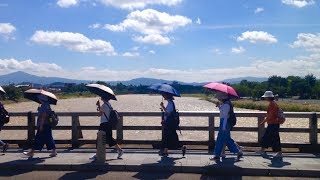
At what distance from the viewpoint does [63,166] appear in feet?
31.2

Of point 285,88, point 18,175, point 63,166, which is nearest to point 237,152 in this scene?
point 63,166

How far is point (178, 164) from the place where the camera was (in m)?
9.48

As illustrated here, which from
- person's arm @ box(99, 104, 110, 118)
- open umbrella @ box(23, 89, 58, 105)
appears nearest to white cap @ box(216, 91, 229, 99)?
person's arm @ box(99, 104, 110, 118)

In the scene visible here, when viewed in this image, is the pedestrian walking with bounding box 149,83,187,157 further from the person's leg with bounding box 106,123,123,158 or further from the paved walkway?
the person's leg with bounding box 106,123,123,158

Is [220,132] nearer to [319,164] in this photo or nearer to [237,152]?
[237,152]

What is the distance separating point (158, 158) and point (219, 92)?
2100 mm

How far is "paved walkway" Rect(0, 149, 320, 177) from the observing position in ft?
29.8

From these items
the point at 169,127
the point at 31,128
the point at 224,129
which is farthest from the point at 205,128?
the point at 31,128

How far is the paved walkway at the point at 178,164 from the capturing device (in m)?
9.08

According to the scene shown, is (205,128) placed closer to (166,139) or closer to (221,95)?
(166,139)

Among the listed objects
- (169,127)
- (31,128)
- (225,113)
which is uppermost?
(225,113)

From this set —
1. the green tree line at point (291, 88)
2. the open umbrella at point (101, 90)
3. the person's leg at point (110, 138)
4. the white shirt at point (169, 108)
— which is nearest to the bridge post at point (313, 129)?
the white shirt at point (169, 108)

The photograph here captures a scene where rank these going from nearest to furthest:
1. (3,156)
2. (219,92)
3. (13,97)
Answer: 1. (219,92)
2. (3,156)
3. (13,97)

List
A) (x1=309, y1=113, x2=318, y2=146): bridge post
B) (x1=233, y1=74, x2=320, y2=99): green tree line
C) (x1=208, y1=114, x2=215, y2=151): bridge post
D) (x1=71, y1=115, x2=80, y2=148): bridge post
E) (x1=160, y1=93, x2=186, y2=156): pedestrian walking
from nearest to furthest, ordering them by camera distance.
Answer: (x1=160, y1=93, x2=186, y2=156): pedestrian walking < (x1=309, y1=113, x2=318, y2=146): bridge post < (x1=208, y1=114, x2=215, y2=151): bridge post < (x1=71, y1=115, x2=80, y2=148): bridge post < (x1=233, y1=74, x2=320, y2=99): green tree line
